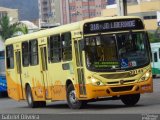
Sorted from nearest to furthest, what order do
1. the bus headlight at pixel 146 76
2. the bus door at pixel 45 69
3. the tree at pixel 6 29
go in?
1. the bus headlight at pixel 146 76
2. the bus door at pixel 45 69
3. the tree at pixel 6 29

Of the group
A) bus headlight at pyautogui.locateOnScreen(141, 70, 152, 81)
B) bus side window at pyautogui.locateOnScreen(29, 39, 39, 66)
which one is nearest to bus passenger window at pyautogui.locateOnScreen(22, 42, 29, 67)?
bus side window at pyautogui.locateOnScreen(29, 39, 39, 66)

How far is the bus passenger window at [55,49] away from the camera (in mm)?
22047

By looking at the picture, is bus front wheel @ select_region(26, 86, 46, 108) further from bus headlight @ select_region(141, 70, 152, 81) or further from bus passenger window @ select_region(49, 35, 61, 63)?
bus headlight @ select_region(141, 70, 152, 81)

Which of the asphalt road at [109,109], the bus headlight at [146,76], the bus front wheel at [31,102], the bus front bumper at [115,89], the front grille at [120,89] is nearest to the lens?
the asphalt road at [109,109]

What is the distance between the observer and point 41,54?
23.8m

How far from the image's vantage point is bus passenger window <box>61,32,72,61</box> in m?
21.1

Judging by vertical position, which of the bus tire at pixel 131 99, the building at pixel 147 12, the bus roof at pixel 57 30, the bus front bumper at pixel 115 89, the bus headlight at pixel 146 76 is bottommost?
the bus tire at pixel 131 99

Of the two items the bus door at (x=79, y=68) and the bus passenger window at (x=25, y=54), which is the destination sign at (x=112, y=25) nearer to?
the bus door at (x=79, y=68)

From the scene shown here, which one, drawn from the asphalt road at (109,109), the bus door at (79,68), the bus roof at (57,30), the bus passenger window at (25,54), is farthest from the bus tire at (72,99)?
the bus passenger window at (25,54)

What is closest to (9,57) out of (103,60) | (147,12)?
(103,60)

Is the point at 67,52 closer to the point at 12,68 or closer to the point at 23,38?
the point at 23,38

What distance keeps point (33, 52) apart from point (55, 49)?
248cm

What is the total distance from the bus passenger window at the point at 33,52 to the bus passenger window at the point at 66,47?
2.84 metres

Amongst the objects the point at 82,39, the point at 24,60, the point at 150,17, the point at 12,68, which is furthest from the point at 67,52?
the point at 150,17
